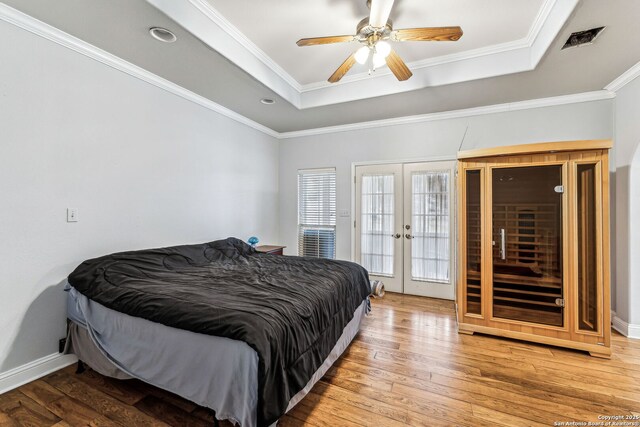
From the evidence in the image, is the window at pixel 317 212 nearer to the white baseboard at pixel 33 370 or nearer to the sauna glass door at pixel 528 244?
the sauna glass door at pixel 528 244

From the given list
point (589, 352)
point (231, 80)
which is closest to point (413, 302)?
point (589, 352)

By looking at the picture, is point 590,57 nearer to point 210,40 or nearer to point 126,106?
point 210,40

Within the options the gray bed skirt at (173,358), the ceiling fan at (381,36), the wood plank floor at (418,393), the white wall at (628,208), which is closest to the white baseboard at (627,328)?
the white wall at (628,208)

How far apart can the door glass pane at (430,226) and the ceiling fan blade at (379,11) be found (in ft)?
8.47

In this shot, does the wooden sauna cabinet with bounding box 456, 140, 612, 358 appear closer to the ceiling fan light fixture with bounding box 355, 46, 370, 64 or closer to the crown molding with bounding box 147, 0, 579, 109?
the crown molding with bounding box 147, 0, 579, 109

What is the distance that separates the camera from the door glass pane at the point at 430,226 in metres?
4.11

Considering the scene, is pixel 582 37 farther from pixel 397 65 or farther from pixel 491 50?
pixel 397 65

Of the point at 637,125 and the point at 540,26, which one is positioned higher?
the point at 540,26

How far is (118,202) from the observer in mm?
2699

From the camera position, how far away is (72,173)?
2387 mm

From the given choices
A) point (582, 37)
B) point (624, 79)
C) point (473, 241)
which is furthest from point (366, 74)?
point (624, 79)

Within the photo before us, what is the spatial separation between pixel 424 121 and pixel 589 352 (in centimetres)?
323

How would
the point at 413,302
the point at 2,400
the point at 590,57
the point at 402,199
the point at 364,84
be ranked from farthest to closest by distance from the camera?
the point at 402,199
the point at 413,302
the point at 364,84
the point at 590,57
the point at 2,400

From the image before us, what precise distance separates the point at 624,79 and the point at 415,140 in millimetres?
2225
